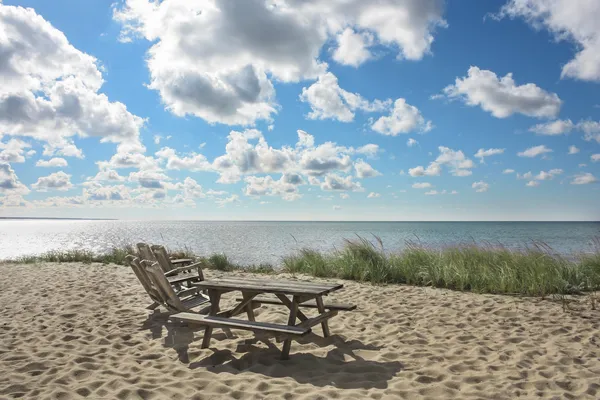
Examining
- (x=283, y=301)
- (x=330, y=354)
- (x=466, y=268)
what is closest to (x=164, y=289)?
(x=283, y=301)

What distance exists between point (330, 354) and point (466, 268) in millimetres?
5591

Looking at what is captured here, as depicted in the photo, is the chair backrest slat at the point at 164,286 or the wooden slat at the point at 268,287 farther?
the chair backrest slat at the point at 164,286

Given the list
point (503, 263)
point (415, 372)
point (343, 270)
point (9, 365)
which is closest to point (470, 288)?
point (503, 263)

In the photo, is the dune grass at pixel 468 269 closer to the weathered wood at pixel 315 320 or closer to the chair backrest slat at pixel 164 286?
the weathered wood at pixel 315 320

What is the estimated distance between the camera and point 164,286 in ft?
18.8

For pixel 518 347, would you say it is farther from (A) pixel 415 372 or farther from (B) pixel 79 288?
(B) pixel 79 288

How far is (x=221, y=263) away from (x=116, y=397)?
898 cm

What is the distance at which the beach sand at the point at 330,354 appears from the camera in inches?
148

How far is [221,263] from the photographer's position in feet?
41.1

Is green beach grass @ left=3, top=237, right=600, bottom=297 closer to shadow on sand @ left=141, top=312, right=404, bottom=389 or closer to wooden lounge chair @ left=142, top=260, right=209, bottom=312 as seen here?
shadow on sand @ left=141, top=312, right=404, bottom=389

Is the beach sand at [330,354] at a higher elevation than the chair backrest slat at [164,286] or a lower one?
lower

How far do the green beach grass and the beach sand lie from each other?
85cm

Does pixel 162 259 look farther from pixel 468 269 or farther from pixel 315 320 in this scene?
pixel 468 269

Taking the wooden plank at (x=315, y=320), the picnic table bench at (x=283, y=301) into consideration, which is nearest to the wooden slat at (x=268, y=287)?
the picnic table bench at (x=283, y=301)
